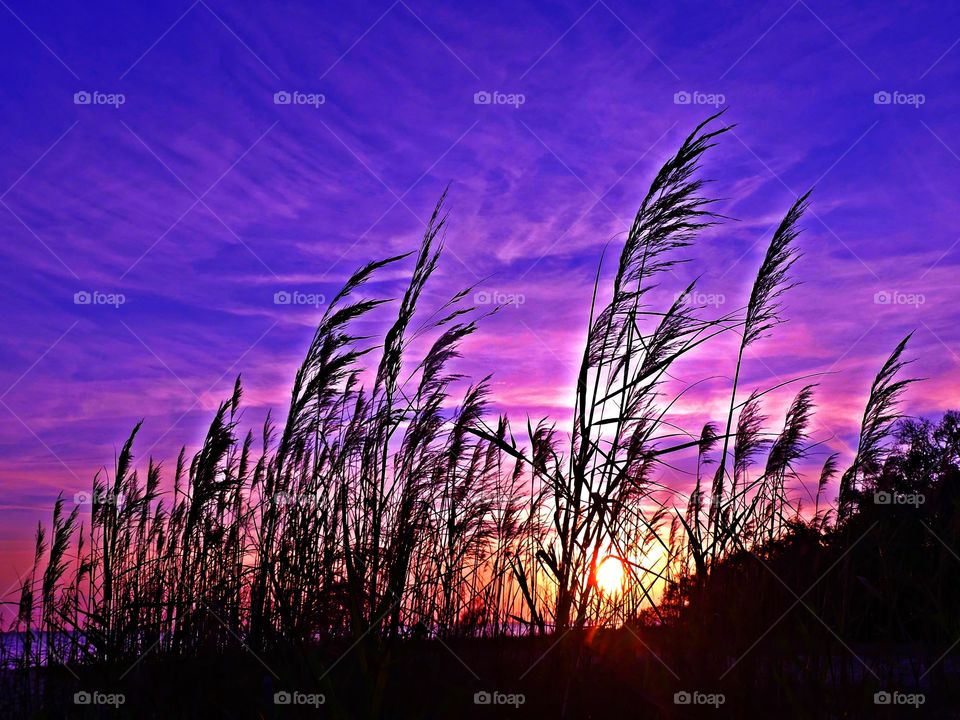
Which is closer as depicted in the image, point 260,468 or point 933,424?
point 260,468

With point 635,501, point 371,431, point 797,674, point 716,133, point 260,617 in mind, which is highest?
point 716,133

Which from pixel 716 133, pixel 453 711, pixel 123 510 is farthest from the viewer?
pixel 123 510

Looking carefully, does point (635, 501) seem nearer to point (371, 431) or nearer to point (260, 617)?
point (371, 431)

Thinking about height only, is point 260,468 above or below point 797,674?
above

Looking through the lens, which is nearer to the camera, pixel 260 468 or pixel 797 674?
pixel 797 674

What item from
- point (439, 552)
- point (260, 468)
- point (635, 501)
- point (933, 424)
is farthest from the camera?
point (933, 424)

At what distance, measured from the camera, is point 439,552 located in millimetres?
4727

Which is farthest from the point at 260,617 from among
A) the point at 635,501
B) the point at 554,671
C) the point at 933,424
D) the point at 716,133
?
the point at 933,424

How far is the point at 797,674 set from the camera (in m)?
3.78

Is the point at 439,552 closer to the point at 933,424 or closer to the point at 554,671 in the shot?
the point at 554,671

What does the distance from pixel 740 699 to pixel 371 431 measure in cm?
201

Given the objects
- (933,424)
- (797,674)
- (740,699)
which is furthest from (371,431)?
(933,424)

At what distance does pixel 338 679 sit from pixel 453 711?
47 centimetres

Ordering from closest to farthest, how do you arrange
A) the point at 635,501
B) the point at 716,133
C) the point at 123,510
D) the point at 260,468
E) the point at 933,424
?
the point at 716,133 → the point at 635,501 → the point at 260,468 → the point at 123,510 → the point at 933,424
